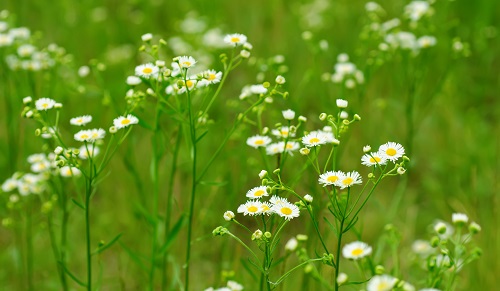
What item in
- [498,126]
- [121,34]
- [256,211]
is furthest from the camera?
[121,34]

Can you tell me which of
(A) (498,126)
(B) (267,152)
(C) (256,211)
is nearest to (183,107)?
(B) (267,152)

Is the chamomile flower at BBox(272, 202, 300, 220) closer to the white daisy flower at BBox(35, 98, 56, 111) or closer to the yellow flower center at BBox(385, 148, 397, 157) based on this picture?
the yellow flower center at BBox(385, 148, 397, 157)

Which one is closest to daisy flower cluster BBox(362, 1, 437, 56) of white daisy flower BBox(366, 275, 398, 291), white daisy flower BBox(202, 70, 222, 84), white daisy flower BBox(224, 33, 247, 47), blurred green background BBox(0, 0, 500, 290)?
blurred green background BBox(0, 0, 500, 290)

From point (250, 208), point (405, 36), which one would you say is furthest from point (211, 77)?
point (405, 36)

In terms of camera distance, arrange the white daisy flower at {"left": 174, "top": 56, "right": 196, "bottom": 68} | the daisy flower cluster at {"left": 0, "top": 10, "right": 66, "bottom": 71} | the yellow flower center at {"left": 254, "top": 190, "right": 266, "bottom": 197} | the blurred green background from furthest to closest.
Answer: the blurred green background, the daisy flower cluster at {"left": 0, "top": 10, "right": 66, "bottom": 71}, the white daisy flower at {"left": 174, "top": 56, "right": 196, "bottom": 68}, the yellow flower center at {"left": 254, "top": 190, "right": 266, "bottom": 197}

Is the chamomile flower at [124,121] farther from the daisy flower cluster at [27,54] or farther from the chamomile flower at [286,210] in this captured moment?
the daisy flower cluster at [27,54]

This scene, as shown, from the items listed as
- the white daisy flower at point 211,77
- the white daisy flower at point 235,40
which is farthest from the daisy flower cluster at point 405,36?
the white daisy flower at point 211,77

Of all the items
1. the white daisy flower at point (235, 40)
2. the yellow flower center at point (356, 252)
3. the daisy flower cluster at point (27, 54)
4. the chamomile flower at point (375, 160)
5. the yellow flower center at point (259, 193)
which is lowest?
the yellow flower center at point (356, 252)

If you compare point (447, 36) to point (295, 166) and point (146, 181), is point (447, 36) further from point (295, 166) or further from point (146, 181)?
point (146, 181)
